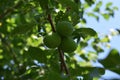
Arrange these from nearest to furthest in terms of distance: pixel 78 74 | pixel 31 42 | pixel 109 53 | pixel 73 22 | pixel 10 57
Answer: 1. pixel 109 53
2. pixel 78 74
3. pixel 73 22
4. pixel 10 57
5. pixel 31 42

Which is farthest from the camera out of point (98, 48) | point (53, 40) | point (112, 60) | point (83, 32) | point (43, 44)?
point (98, 48)

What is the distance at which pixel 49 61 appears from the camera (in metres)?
2.26

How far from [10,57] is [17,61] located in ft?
1.00

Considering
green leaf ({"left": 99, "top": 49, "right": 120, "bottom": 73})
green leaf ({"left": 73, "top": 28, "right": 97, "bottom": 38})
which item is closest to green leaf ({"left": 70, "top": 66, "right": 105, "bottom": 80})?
green leaf ({"left": 73, "top": 28, "right": 97, "bottom": 38})

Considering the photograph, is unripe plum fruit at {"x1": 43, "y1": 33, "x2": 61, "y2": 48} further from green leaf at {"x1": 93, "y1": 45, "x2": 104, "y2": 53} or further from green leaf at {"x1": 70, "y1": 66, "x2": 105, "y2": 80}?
green leaf at {"x1": 93, "y1": 45, "x2": 104, "y2": 53}

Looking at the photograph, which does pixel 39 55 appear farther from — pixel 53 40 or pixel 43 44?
pixel 43 44

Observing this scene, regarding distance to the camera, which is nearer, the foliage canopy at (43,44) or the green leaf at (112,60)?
the green leaf at (112,60)

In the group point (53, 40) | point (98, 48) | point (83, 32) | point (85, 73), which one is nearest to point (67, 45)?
point (53, 40)

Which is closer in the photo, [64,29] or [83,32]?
[64,29]

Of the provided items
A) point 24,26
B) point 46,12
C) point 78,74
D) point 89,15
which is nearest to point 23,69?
point 24,26

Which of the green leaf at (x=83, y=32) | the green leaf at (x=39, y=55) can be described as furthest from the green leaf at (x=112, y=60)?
the green leaf at (x=39, y=55)

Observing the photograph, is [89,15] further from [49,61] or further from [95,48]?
[49,61]

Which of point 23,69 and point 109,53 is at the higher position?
point 23,69

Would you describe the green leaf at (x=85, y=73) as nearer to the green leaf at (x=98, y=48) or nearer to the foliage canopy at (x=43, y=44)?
the foliage canopy at (x=43, y=44)
